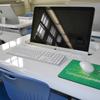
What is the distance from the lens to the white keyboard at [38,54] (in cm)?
113

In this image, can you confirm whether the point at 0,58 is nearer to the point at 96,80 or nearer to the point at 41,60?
the point at 41,60

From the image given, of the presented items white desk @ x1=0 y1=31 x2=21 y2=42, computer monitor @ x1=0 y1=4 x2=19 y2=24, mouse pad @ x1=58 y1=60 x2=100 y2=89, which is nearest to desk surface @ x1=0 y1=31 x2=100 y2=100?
mouse pad @ x1=58 y1=60 x2=100 y2=89

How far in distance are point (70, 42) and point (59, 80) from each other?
438 millimetres

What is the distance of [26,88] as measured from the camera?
90 centimetres

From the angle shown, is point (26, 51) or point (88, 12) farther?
point (26, 51)

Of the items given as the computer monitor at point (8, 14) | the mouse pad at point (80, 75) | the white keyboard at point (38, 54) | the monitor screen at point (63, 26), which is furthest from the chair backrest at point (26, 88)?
the computer monitor at point (8, 14)

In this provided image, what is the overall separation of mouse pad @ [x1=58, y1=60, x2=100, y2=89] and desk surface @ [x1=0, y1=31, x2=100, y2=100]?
3 centimetres

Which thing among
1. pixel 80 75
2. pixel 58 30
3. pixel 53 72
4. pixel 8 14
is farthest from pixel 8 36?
pixel 80 75

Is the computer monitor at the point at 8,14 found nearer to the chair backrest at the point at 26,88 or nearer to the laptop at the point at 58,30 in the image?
the laptop at the point at 58,30

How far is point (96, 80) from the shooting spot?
2.87ft

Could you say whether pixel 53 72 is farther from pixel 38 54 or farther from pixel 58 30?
pixel 58 30

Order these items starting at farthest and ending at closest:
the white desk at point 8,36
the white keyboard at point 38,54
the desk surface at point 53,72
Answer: the white desk at point 8,36, the white keyboard at point 38,54, the desk surface at point 53,72

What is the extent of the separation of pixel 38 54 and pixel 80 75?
43cm

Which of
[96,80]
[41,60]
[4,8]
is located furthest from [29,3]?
[96,80]
